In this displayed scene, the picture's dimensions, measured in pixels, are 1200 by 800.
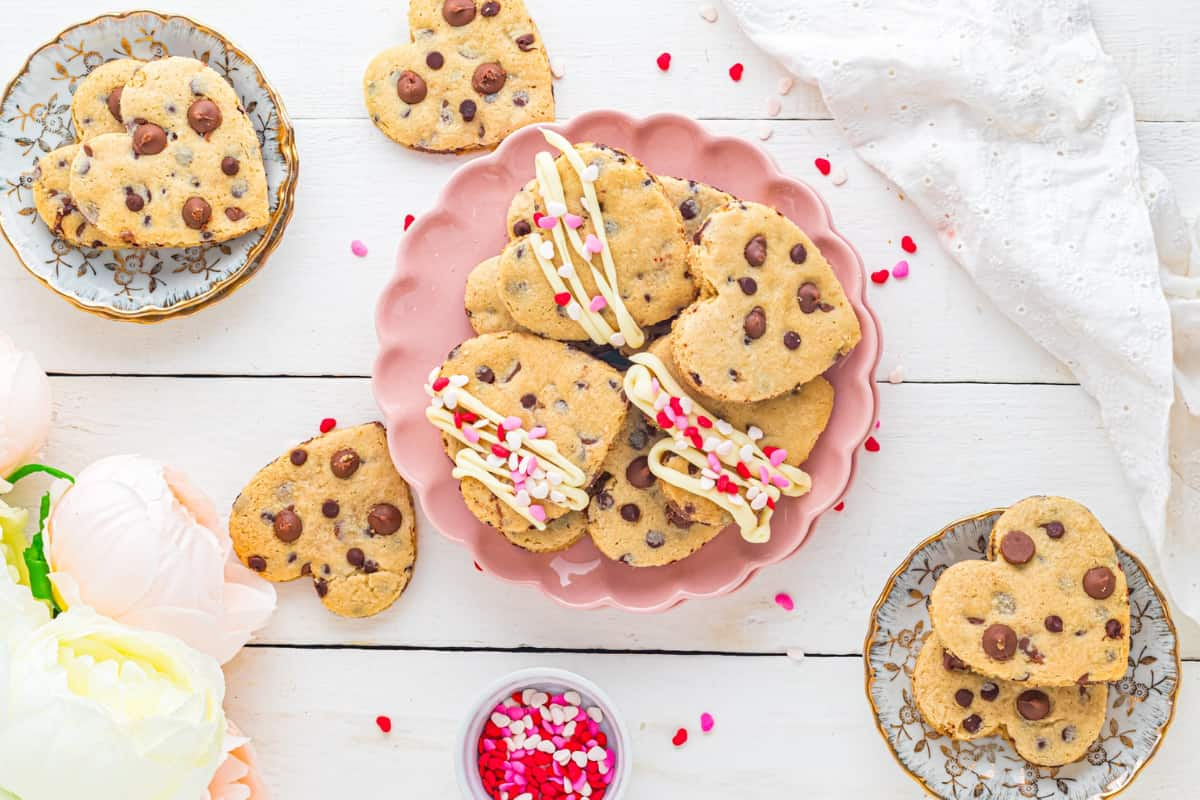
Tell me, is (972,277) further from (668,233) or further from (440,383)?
(440,383)

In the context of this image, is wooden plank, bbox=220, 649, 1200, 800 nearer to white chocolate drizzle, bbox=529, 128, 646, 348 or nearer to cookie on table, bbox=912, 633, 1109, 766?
cookie on table, bbox=912, 633, 1109, 766

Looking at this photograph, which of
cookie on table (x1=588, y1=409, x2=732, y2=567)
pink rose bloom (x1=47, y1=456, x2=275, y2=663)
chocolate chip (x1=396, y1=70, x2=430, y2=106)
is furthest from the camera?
chocolate chip (x1=396, y1=70, x2=430, y2=106)

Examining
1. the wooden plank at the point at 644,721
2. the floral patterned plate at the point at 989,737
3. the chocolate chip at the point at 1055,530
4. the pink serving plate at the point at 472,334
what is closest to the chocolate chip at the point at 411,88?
the pink serving plate at the point at 472,334

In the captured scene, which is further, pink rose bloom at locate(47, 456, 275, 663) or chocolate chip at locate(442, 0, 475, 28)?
chocolate chip at locate(442, 0, 475, 28)

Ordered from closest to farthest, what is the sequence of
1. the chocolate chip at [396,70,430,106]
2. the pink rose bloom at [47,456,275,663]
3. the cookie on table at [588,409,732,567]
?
the pink rose bloom at [47,456,275,663]
the cookie on table at [588,409,732,567]
the chocolate chip at [396,70,430,106]

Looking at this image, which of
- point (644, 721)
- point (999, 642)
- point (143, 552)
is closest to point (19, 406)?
point (143, 552)

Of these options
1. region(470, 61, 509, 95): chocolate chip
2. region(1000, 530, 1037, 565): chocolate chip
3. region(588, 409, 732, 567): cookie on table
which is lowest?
region(1000, 530, 1037, 565): chocolate chip

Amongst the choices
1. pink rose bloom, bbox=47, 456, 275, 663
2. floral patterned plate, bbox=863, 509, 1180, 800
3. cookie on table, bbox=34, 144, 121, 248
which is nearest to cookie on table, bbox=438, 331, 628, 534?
pink rose bloom, bbox=47, 456, 275, 663
